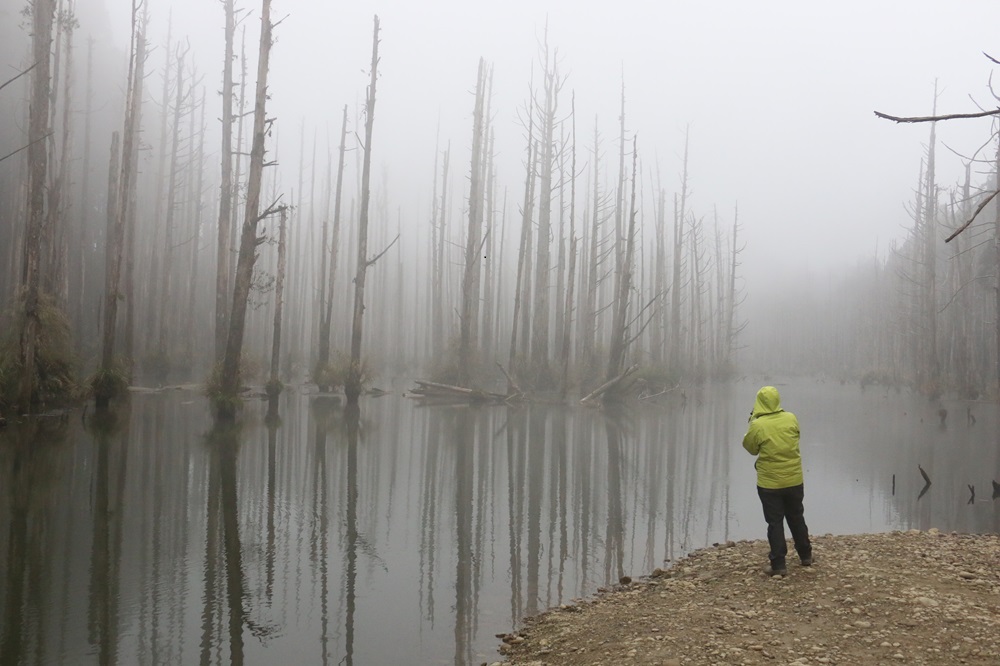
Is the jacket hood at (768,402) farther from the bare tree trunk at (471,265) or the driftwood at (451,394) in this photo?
the bare tree trunk at (471,265)

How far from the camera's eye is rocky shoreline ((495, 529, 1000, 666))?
12.1 feet

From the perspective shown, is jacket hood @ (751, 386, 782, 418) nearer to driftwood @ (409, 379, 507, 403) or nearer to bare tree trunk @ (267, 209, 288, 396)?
bare tree trunk @ (267, 209, 288, 396)

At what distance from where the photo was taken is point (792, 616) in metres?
4.27

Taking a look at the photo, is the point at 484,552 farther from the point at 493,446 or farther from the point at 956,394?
the point at 956,394

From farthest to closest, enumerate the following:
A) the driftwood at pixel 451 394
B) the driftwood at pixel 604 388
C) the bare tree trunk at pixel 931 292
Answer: the bare tree trunk at pixel 931 292
the driftwood at pixel 604 388
the driftwood at pixel 451 394

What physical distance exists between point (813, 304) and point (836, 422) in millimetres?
60364

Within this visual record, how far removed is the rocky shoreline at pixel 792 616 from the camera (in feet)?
12.1

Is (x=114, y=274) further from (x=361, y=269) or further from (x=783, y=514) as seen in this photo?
(x=783, y=514)

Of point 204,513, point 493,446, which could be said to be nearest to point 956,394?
point 493,446

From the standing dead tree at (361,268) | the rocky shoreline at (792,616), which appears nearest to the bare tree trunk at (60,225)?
the standing dead tree at (361,268)

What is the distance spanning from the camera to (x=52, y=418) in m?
12.9

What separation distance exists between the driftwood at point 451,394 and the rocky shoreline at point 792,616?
16313mm

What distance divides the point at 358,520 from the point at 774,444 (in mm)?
3910

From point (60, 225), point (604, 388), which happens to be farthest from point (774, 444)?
point (60, 225)
